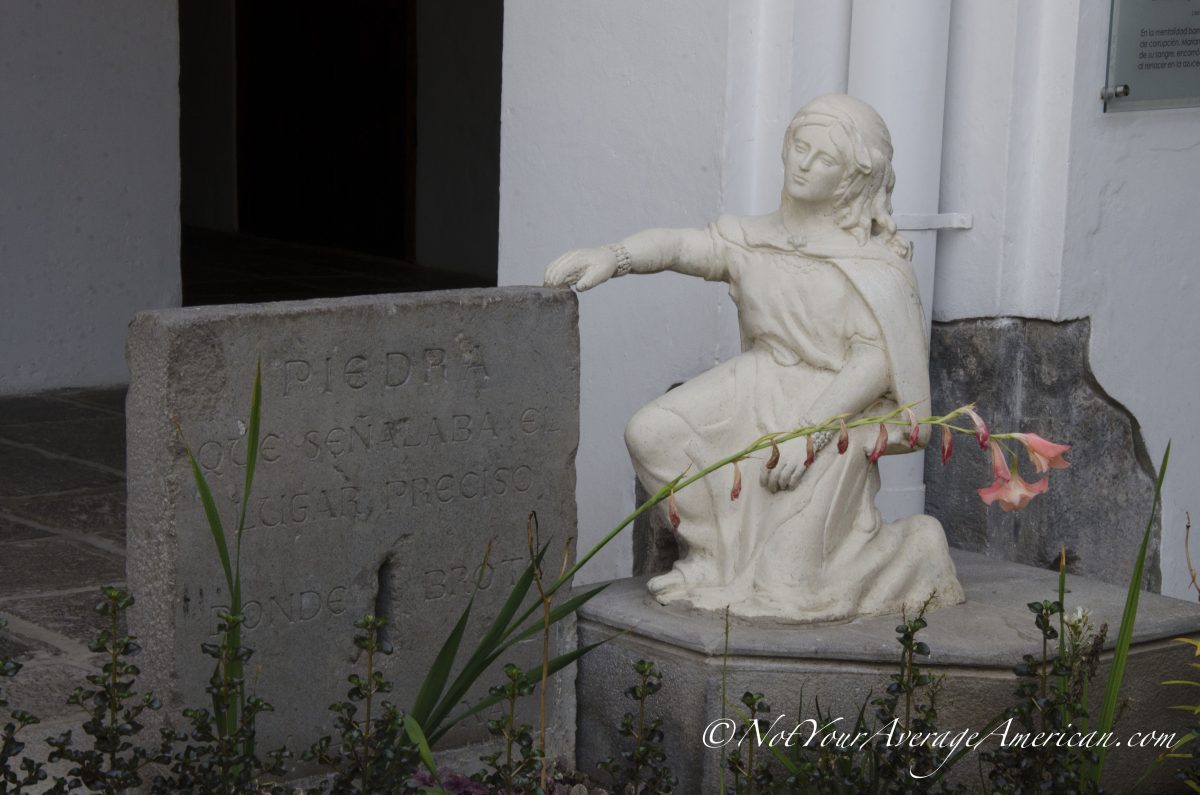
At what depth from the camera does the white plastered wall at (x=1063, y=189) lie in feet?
16.3

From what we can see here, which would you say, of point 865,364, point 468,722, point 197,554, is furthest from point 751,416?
point 197,554

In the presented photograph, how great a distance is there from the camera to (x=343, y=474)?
12.0ft

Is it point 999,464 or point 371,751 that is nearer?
point 999,464

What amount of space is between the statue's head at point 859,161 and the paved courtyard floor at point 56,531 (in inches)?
69.6

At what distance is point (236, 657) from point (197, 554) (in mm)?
584

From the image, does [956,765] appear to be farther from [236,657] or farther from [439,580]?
[236,657]

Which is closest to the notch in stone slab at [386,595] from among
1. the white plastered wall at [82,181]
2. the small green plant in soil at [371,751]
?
the small green plant in soil at [371,751]

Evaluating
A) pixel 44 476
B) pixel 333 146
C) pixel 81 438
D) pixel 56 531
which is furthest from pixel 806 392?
pixel 333 146

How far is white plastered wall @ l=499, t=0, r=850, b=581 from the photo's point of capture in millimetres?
4820

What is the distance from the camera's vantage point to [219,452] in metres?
3.49

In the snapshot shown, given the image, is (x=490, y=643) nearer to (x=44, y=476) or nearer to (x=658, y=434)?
(x=658, y=434)

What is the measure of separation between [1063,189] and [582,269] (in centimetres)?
172

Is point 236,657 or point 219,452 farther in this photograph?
point 219,452

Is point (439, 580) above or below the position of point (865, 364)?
below
